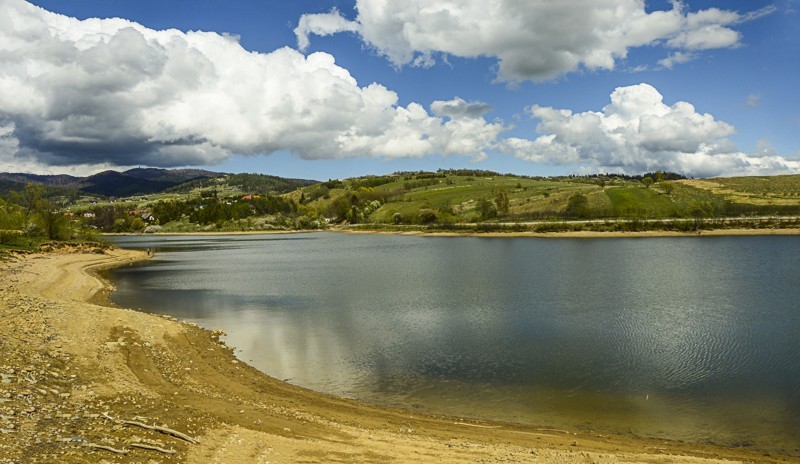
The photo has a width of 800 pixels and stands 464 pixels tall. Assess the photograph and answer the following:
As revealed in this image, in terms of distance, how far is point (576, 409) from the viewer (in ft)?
49.4

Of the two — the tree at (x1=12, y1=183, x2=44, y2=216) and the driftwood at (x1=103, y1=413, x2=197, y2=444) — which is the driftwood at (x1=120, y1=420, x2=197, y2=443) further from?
the tree at (x1=12, y1=183, x2=44, y2=216)

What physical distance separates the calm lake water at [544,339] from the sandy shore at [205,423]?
162 centimetres

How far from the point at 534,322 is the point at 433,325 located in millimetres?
5497

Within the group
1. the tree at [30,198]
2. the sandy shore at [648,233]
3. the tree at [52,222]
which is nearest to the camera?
the tree at [30,198]

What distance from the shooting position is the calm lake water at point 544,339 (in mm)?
15094

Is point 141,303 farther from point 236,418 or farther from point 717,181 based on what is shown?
point 717,181

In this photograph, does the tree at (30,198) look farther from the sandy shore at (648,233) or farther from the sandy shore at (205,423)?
the sandy shore at (648,233)

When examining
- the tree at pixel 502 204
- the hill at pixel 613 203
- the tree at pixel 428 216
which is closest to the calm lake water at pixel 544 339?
the hill at pixel 613 203

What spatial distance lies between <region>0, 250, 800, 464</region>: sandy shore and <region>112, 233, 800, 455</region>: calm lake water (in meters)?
1.62

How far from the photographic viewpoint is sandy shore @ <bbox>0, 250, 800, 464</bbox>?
9.59 metres

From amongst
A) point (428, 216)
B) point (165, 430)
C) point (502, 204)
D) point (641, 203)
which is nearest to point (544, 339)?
point (165, 430)

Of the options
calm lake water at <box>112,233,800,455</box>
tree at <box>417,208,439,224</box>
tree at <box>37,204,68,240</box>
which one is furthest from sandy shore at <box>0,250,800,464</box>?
tree at <box>417,208,439,224</box>

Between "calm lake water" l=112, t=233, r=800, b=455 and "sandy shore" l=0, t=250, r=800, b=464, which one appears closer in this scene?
"sandy shore" l=0, t=250, r=800, b=464

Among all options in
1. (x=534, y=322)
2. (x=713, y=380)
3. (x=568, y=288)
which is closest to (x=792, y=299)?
(x=568, y=288)
